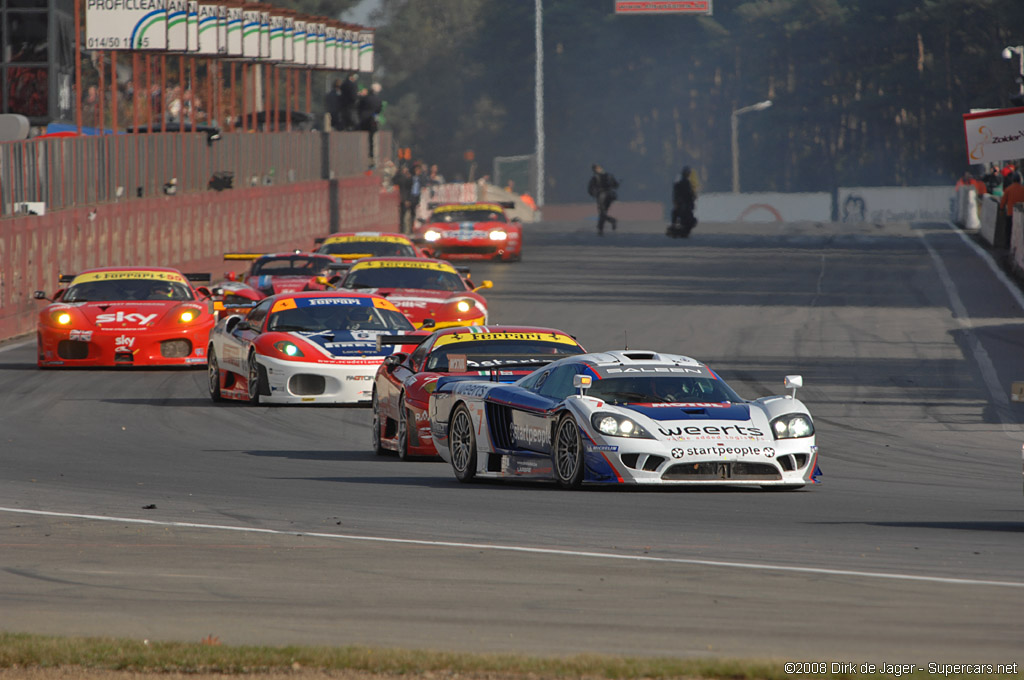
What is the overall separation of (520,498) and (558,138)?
116911 mm

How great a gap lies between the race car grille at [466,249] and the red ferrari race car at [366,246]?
8.78 m

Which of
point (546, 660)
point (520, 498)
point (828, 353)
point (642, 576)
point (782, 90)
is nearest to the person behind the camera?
point (546, 660)

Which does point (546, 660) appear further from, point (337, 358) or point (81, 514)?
point (337, 358)

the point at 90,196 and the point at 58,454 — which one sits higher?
the point at 90,196

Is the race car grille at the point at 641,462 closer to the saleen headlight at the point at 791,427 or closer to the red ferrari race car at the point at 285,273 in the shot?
the saleen headlight at the point at 791,427

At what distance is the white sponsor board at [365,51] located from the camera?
239 ft

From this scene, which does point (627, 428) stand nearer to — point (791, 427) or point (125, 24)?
point (791, 427)

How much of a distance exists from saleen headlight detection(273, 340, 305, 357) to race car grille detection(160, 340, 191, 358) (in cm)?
428

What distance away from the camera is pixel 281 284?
28.2m

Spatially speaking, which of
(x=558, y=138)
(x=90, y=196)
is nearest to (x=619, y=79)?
(x=558, y=138)

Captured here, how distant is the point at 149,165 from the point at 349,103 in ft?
98.7

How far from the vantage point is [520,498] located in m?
12.4

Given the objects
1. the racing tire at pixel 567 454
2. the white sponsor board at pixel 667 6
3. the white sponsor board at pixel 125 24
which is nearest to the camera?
the racing tire at pixel 567 454

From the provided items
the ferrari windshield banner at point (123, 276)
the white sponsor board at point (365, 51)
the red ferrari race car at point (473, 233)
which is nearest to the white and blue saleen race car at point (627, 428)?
the ferrari windshield banner at point (123, 276)
